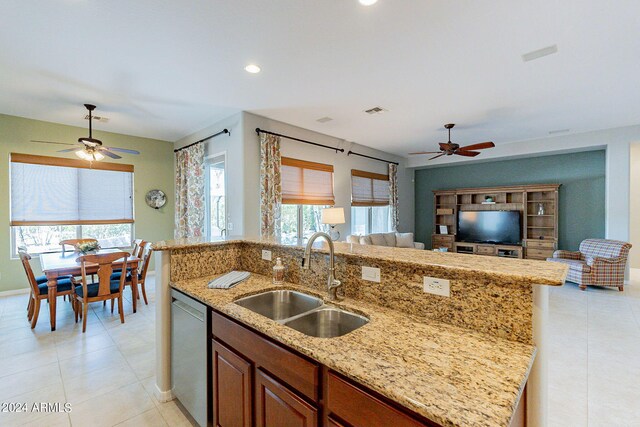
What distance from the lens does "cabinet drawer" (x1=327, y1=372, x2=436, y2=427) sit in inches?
34.0

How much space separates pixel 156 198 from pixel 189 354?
4888mm

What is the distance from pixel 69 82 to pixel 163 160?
2781mm

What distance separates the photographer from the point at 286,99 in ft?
12.7

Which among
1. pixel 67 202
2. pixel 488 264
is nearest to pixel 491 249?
pixel 488 264

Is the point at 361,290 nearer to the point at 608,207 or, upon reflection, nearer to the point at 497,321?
the point at 497,321

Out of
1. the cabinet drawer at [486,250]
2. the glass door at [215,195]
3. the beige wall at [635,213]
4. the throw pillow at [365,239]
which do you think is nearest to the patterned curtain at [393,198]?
the throw pillow at [365,239]

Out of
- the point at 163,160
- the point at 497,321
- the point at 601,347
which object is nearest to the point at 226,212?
the point at 163,160

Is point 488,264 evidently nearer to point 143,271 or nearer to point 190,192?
point 143,271

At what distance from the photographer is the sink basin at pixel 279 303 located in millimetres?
1859

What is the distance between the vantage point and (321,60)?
286 cm

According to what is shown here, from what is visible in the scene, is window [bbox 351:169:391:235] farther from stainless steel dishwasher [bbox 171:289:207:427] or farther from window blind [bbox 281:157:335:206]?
stainless steel dishwasher [bbox 171:289:207:427]

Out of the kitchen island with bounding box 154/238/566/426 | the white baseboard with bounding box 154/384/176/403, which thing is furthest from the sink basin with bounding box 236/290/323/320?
the white baseboard with bounding box 154/384/176/403

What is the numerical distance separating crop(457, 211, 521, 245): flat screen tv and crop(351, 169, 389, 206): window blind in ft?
6.86

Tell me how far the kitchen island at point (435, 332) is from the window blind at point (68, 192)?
465 centimetres
